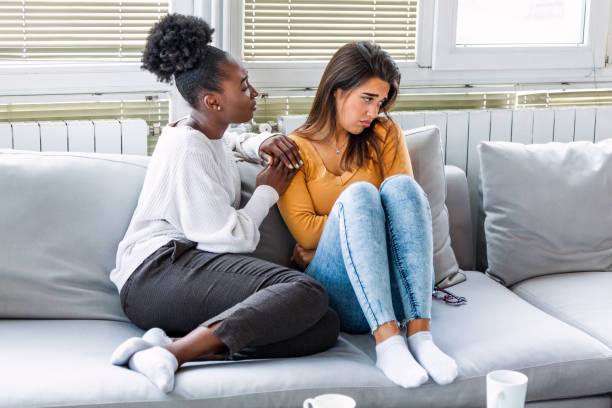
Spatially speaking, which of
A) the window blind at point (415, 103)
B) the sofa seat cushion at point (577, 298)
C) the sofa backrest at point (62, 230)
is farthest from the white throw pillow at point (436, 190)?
the sofa backrest at point (62, 230)

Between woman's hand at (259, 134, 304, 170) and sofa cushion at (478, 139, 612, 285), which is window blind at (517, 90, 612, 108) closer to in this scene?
sofa cushion at (478, 139, 612, 285)

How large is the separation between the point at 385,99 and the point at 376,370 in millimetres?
800

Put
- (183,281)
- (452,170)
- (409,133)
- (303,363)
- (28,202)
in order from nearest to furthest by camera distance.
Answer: (303,363), (183,281), (28,202), (409,133), (452,170)

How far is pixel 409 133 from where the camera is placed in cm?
217

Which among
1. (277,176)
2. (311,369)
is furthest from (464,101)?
(311,369)

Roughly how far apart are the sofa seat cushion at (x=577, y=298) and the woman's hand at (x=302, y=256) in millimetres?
641

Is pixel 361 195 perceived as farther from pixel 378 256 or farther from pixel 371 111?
pixel 371 111

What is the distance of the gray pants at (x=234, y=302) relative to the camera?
61.4 inches

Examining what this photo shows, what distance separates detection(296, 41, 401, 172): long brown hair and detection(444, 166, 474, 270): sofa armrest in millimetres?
343

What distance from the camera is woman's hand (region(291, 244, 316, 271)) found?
196 centimetres

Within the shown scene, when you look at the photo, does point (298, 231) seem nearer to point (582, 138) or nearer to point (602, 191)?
point (602, 191)

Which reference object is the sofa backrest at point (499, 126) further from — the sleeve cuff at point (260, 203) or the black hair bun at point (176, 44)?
the black hair bun at point (176, 44)

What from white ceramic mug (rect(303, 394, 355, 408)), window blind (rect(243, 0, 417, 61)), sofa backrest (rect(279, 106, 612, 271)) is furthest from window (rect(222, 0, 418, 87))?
white ceramic mug (rect(303, 394, 355, 408))

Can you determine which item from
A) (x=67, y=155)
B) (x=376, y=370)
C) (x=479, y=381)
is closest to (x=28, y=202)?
(x=67, y=155)
